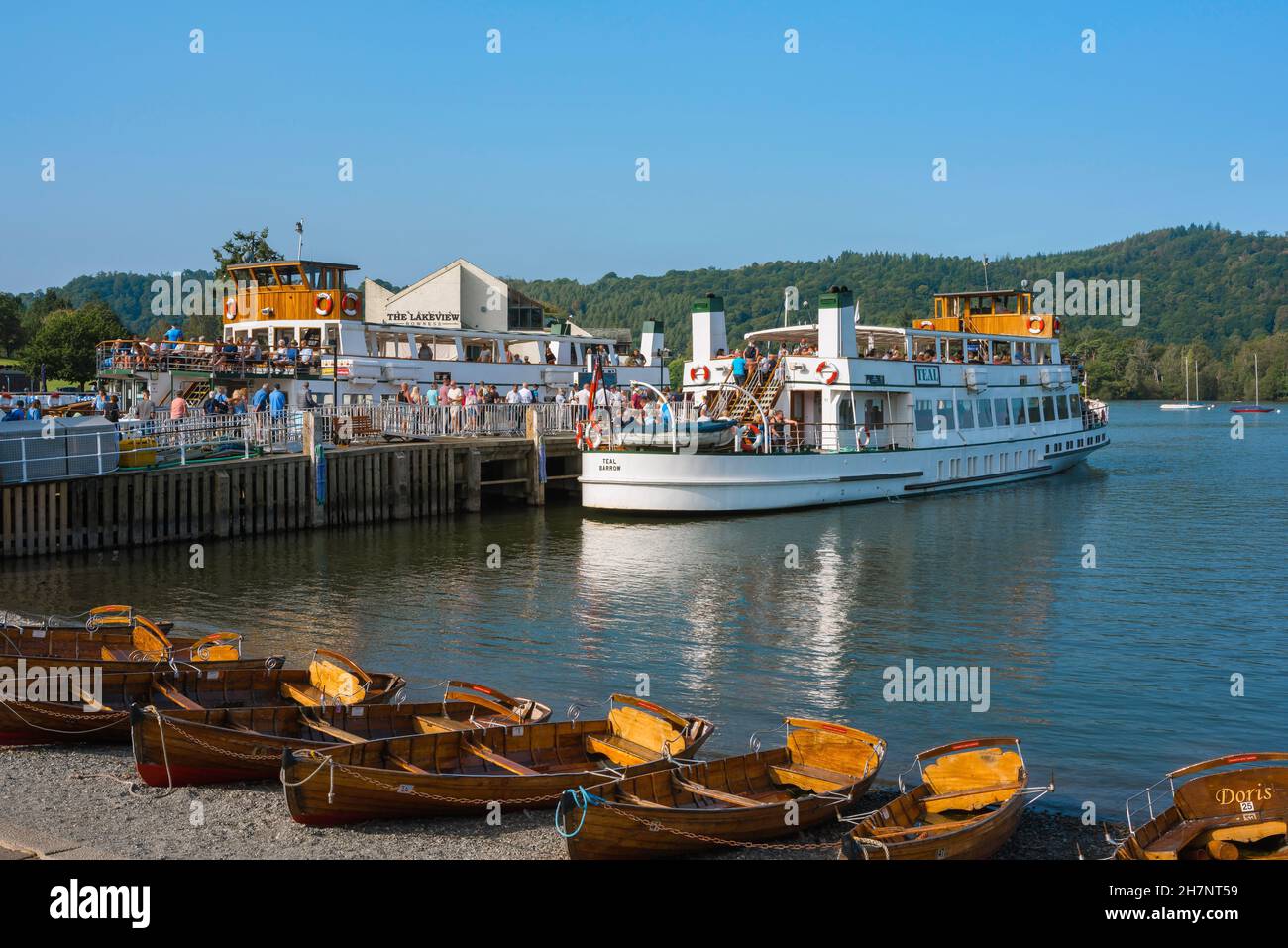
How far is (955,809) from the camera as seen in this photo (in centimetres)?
1094

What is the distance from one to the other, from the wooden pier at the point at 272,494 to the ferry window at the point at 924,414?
41.4ft

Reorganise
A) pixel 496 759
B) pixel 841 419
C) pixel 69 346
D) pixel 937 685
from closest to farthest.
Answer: pixel 496 759, pixel 937 685, pixel 841 419, pixel 69 346

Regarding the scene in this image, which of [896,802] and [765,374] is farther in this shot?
[765,374]

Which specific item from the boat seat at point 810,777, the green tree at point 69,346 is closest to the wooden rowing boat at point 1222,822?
the boat seat at point 810,777

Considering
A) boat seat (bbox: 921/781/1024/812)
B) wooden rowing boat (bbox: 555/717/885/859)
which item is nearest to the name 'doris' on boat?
wooden rowing boat (bbox: 555/717/885/859)

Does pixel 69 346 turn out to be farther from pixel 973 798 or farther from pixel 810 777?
pixel 973 798

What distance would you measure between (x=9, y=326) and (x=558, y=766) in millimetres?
92754

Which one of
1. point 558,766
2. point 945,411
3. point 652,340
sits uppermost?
point 652,340

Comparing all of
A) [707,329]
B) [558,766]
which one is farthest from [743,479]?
[558,766]
